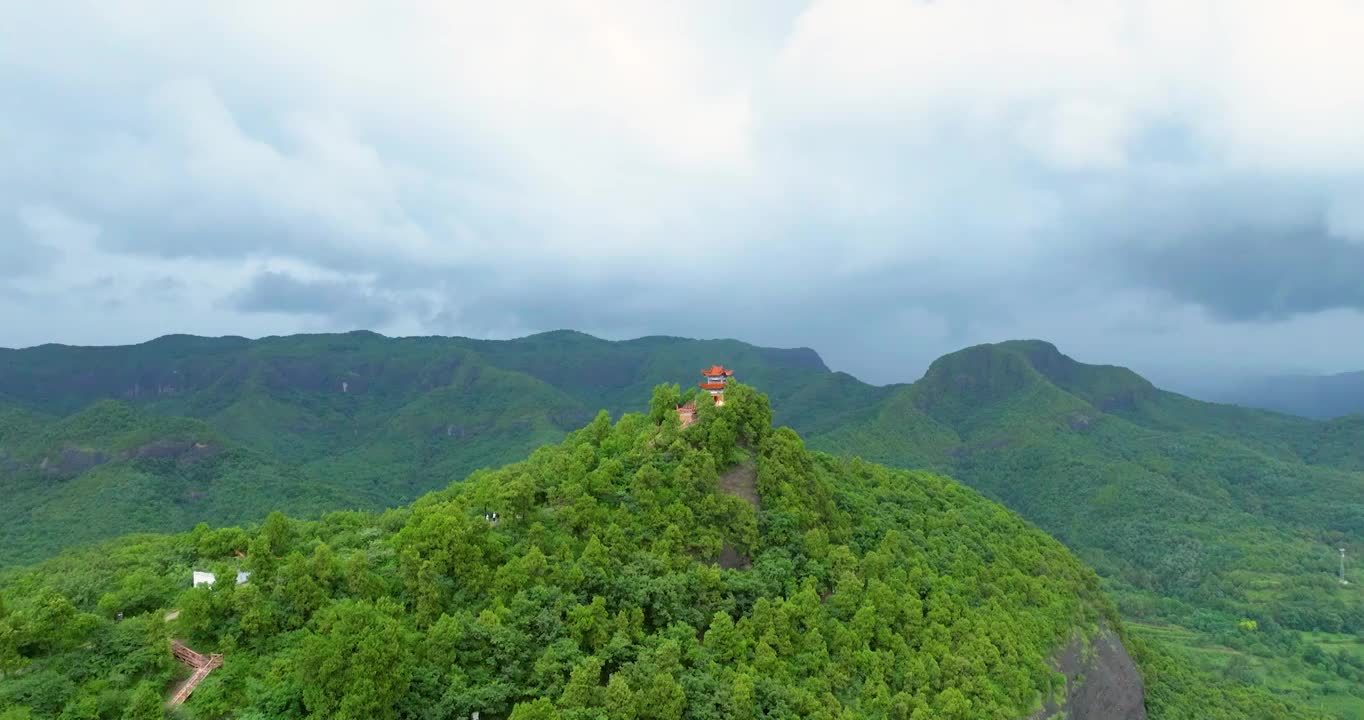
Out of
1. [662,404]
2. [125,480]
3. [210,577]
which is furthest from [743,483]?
[125,480]

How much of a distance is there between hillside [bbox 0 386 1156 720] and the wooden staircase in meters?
0.69

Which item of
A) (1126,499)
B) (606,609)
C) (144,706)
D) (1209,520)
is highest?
(606,609)

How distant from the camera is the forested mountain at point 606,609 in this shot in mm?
24703

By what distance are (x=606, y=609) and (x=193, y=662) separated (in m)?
16.3

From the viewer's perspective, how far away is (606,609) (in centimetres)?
3216

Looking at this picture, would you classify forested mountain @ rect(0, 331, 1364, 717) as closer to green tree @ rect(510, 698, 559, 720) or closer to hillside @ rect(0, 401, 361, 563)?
hillside @ rect(0, 401, 361, 563)

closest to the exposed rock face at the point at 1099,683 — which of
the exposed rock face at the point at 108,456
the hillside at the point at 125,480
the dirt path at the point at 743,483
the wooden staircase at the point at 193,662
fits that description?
the dirt path at the point at 743,483

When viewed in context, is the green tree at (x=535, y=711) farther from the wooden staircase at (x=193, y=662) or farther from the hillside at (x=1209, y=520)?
the hillside at (x=1209, y=520)

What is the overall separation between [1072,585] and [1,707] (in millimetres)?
60440

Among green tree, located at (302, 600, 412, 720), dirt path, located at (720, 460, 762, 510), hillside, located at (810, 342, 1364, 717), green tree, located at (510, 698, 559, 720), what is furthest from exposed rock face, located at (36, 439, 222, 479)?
hillside, located at (810, 342, 1364, 717)

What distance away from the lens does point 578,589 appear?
32250 millimetres

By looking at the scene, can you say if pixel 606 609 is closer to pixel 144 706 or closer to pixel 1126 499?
pixel 144 706

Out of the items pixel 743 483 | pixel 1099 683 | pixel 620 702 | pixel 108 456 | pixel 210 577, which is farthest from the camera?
pixel 108 456

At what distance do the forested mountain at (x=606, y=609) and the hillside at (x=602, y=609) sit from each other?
0.12 meters
